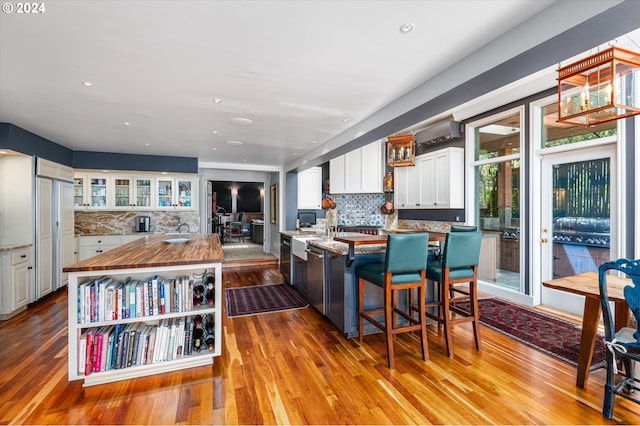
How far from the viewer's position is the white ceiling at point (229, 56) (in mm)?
1600

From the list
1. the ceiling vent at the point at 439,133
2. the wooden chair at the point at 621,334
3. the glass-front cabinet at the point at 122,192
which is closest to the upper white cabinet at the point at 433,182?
the ceiling vent at the point at 439,133

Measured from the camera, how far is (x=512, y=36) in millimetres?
1768

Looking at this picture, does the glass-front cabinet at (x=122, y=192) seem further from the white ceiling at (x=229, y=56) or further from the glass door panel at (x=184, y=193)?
the white ceiling at (x=229, y=56)

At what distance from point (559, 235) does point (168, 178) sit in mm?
6417

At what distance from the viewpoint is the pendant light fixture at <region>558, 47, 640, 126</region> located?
1.65 meters

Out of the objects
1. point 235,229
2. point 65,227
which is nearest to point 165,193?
point 65,227

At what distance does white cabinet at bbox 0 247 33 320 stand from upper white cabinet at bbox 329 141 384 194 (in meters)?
5.01

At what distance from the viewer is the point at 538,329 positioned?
3.09 metres

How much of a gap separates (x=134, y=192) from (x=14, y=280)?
2444 millimetres

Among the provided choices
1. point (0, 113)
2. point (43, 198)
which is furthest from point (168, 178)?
point (0, 113)

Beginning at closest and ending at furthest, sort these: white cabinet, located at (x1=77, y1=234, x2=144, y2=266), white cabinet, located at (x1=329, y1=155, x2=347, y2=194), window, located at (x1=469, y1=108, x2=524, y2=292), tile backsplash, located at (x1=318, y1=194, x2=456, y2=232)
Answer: window, located at (x1=469, y1=108, x2=524, y2=292)
white cabinet, located at (x1=77, y1=234, x2=144, y2=266)
white cabinet, located at (x1=329, y1=155, x2=347, y2=194)
tile backsplash, located at (x1=318, y1=194, x2=456, y2=232)

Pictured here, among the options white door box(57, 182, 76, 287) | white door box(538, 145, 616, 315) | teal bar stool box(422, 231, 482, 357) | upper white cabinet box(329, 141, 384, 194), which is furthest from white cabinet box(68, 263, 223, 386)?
upper white cabinet box(329, 141, 384, 194)

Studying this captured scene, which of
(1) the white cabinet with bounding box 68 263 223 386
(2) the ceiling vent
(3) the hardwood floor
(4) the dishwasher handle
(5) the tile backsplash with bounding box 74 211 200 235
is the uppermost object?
(2) the ceiling vent

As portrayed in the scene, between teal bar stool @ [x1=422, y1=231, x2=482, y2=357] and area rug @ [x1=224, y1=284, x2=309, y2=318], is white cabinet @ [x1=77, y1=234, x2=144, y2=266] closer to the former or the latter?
area rug @ [x1=224, y1=284, x2=309, y2=318]
